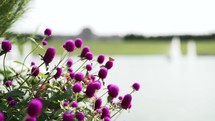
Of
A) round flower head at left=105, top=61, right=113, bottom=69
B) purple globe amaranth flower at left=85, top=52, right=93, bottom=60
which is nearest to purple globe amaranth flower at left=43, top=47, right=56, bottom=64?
purple globe amaranth flower at left=85, top=52, right=93, bottom=60

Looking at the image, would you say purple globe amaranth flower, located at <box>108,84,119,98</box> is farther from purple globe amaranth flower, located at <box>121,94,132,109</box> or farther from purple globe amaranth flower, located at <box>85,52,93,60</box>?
purple globe amaranth flower, located at <box>85,52,93,60</box>

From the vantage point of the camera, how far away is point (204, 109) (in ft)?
21.1

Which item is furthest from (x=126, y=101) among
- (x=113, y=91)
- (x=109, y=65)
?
(x=109, y=65)

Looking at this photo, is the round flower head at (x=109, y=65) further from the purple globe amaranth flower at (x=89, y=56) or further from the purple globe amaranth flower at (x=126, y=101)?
the purple globe amaranth flower at (x=126, y=101)

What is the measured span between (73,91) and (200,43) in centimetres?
4778

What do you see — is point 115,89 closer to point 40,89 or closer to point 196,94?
point 40,89

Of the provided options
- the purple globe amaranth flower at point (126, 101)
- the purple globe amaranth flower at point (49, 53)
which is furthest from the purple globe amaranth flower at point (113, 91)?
the purple globe amaranth flower at point (49, 53)

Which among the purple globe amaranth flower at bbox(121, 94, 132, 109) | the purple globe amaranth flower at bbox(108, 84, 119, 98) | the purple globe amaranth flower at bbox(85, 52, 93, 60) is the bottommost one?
the purple globe amaranth flower at bbox(121, 94, 132, 109)

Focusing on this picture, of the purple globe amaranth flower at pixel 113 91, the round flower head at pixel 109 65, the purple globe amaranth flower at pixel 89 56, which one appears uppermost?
the purple globe amaranth flower at pixel 89 56

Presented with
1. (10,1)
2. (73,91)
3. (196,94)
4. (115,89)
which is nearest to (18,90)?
(73,91)

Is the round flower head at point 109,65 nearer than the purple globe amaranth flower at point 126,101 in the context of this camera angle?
No

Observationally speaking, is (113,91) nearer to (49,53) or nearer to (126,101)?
(126,101)

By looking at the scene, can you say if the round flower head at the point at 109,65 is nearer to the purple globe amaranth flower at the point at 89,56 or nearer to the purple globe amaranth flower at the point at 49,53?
the purple globe amaranth flower at the point at 89,56

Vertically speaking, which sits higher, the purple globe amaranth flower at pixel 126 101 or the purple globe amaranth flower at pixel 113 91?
the purple globe amaranth flower at pixel 113 91
